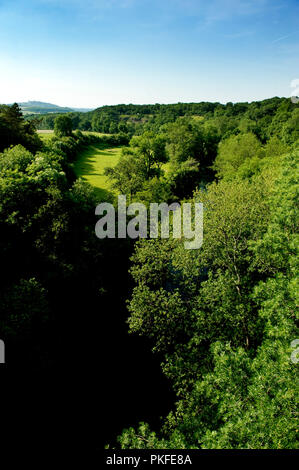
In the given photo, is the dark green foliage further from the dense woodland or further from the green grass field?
the dense woodland

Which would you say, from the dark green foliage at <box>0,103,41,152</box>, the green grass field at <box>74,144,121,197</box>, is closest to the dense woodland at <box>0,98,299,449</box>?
the dark green foliage at <box>0,103,41,152</box>

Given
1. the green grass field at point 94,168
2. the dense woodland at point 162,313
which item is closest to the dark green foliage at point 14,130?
the green grass field at point 94,168

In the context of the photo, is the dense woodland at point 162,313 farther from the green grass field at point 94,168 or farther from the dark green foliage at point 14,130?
the green grass field at point 94,168

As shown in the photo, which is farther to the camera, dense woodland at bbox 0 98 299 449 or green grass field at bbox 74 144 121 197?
green grass field at bbox 74 144 121 197

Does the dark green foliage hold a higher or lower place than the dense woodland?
higher

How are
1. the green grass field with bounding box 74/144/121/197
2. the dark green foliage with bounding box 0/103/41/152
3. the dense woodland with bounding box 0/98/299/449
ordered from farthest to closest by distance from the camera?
the green grass field with bounding box 74/144/121/197 < the dark green foliage with bounding box 0/103/41/152 < the dense woodland with bounding box 0/98/299/449

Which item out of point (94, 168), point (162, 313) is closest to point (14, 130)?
point (94, 168)

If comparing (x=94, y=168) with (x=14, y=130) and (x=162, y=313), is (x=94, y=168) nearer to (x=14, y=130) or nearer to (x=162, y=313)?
(x=14, y=130)
